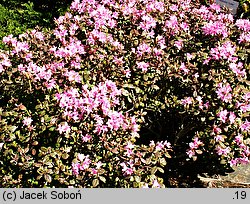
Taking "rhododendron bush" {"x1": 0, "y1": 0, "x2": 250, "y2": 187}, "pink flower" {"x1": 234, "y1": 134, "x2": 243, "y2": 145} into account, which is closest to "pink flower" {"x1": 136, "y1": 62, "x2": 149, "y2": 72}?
"rhododendron bush" {"x1": 0, "y1": 0, "x2": 250, "y2": 187}

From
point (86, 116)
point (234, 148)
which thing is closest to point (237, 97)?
point (234, 148)

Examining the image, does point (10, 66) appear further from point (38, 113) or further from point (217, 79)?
point (217, 79)

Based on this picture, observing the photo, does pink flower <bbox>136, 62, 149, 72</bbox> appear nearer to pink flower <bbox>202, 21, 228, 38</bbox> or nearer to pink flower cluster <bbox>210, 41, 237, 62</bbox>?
pink flower cluster <bbox>210, 41, 237, 62</bbox>

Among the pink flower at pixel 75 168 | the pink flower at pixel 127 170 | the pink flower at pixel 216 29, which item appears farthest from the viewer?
the pink flower at pixel 216 29

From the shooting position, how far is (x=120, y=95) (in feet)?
11.6

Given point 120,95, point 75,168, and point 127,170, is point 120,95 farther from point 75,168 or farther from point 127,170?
point 75,168

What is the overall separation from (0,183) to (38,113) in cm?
54

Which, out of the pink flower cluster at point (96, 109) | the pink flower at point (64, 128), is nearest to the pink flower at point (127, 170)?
the pink flower cluster at point (96, 109)

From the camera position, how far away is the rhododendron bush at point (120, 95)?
10.0 ft

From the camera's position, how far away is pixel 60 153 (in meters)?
3.05

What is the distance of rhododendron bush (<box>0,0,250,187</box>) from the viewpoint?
3.06m

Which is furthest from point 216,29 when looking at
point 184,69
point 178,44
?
point 184,69

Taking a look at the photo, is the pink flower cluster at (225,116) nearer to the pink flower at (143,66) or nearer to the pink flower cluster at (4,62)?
the pink flower at (143,66)
